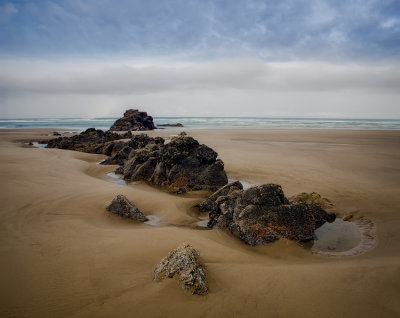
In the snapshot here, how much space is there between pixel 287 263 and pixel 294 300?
1.31 meters

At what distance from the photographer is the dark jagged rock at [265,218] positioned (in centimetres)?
539

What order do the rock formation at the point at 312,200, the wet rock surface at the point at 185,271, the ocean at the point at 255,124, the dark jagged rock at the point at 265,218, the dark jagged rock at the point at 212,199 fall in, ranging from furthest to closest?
the ocean at the point at 255,124 → the dark jagged rock at the point at 212,199 → the rock formation at the point at 312,200 → the dark jagged rock at the point at 265,218 → the wet rock surface at the point at 185,271

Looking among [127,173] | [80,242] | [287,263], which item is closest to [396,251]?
[287,263]

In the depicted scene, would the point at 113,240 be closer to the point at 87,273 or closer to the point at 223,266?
the point at 87,273

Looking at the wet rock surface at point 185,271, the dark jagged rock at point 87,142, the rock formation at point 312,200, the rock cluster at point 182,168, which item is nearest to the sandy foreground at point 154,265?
the wet rock surface at point 185,271

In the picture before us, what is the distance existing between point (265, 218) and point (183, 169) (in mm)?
5559

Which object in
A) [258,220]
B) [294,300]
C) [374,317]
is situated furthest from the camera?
[258,220]

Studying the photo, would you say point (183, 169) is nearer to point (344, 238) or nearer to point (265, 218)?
point (265, 218)

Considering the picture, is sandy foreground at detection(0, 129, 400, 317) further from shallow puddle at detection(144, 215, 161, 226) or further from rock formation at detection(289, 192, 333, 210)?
rock formation at detection(289, 192, 333, 210)

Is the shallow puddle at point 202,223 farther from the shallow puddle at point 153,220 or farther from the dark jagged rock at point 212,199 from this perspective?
the shallow puddle at point 153,220

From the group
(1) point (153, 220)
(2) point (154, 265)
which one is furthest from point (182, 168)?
(2) point (154, 265)

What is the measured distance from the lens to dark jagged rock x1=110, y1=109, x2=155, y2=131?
1980 inches

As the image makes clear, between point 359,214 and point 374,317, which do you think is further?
point 359,214

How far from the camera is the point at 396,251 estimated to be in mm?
4770
